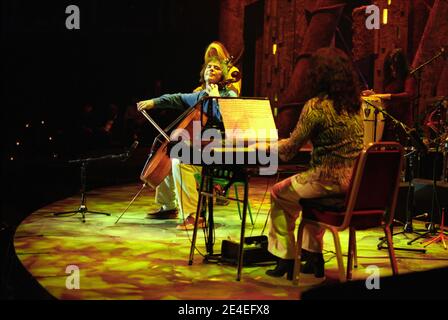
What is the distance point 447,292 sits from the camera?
135cm

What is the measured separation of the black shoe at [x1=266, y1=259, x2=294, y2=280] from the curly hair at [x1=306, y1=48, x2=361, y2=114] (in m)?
1.06

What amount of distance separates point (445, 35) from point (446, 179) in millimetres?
2386

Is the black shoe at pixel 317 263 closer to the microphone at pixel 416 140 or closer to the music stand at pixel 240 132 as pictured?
the music stand at pixel 240 132

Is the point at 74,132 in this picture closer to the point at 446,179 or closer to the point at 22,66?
the point at 22,66

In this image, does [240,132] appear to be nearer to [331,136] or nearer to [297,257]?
[331,136]

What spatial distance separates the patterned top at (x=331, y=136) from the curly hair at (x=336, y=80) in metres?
0.04

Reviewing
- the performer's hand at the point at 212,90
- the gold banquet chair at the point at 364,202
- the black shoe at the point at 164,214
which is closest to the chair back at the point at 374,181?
the gold banquet chair at the point at 364,202

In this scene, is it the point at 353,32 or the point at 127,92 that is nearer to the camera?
the point at 353,32

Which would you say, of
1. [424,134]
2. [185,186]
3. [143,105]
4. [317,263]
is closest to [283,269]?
[317,263]

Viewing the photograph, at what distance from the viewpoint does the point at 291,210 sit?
3.78 m

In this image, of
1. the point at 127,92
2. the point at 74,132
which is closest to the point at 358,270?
the point at 74,132

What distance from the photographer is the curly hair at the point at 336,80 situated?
3.54m

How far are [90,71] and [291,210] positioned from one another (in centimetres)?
978

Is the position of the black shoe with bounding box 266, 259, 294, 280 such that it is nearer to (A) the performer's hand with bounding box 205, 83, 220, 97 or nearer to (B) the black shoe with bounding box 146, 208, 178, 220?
(A) the performer's hand with bounding box 205, 83, 220, 97
